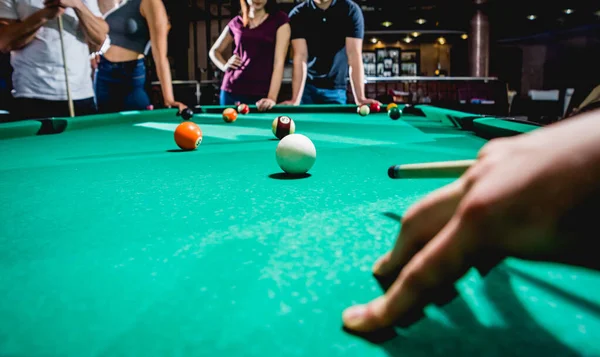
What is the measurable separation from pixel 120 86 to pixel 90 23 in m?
0.82

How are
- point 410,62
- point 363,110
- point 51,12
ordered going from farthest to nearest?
point 410,62 → point 363,110 → point 51,12

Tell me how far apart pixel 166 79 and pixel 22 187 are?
301 cm

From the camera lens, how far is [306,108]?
5059 mm

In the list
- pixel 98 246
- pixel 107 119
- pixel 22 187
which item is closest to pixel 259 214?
pixel 98 246

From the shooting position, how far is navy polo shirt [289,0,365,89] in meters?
4.95

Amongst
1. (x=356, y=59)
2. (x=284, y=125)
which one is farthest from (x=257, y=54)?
(x=284, y=125)

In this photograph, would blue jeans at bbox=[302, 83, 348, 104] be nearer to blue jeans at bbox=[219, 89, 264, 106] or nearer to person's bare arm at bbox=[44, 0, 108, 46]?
blue jeans at bbox=[219, 89, 264, 106]

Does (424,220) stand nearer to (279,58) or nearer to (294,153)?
(294,153)

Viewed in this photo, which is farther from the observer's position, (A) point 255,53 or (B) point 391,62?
(B) point 391,62

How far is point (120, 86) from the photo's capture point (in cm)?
476

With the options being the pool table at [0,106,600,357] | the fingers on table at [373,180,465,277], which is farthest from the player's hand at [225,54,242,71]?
the fingers on table at [373,180,465,277]

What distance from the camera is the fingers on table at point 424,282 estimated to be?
0.52m

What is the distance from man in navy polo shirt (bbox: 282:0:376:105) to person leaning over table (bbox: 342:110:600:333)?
472 cm

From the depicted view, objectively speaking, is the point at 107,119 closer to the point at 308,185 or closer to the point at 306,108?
the point at 306,108
